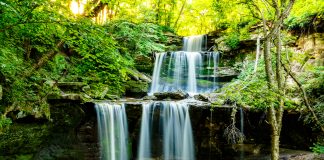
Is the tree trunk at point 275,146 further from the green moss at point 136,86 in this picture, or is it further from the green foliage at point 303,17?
the green moss at point 136,86

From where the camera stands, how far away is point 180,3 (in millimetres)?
22547

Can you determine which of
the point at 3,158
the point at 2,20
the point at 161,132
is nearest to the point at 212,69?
the point at 161,132

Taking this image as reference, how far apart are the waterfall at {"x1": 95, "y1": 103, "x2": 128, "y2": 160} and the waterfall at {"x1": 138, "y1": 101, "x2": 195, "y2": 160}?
2.20 ft

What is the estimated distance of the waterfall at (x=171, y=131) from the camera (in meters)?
9.58

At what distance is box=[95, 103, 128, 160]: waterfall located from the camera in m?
8.84

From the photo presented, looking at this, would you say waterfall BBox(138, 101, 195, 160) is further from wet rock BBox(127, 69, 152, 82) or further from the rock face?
wet rock BBox(127, 69, 152, 82)

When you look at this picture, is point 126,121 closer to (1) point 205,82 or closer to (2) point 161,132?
(2) point 161,132

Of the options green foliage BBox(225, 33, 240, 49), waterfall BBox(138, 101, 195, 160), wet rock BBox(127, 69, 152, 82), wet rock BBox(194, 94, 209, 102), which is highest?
green foliage BBox(225, 33, 240, 49)

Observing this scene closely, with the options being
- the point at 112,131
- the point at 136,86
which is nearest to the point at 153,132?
the point at 112,131

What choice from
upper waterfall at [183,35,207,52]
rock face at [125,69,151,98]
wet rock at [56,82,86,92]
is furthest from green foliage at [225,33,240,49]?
wet rock at [56,82,86,92]

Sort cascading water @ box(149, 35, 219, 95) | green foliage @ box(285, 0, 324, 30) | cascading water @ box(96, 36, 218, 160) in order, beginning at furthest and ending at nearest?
cascading water @ box(149, 35, 219, 95), green foliage @ box(285, 0, 324, 30), cascading water @ box(96, 36, 218, 160)

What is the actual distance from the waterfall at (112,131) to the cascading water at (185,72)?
401 cm

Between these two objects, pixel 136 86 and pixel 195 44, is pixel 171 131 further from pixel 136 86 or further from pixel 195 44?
pixel 195 44

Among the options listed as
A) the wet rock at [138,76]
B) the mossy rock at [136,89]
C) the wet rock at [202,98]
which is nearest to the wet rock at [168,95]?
the wet rock at [202,98]
